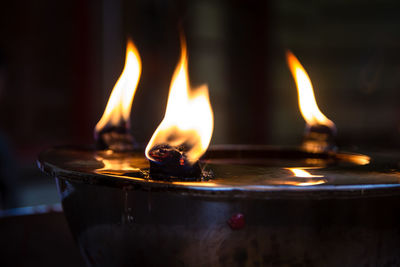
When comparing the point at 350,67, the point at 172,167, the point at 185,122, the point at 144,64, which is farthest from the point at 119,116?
the point at 350,67

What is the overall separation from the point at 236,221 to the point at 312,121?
26.4 inches

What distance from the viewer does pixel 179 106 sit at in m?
0.85

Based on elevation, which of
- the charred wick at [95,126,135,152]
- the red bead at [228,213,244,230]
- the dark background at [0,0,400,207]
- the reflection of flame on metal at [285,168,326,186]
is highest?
the dark background at [0,0,400,207]

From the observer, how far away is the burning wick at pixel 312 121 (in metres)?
1.15

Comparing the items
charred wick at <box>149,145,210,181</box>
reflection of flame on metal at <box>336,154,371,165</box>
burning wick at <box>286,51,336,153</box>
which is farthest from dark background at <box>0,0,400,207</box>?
charred wick at <box>149,145,210,181</box>

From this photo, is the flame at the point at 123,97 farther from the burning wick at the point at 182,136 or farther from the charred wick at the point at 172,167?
the charred wick at the point at 172,167

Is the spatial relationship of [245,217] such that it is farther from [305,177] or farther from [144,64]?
[144,64]

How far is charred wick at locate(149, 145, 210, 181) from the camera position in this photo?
0.59m

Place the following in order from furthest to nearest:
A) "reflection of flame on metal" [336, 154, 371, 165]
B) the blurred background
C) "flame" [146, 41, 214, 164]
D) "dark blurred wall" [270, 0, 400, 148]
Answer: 1. "dark blurred wall" [270, 0, 400, 148]
2. the blurred background
3. "reflection of flame on metal" [336, 154, 371, 165]
4. "flame" [146, 41, 214, 164]

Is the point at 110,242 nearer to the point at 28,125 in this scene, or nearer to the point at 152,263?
the point at 152,263

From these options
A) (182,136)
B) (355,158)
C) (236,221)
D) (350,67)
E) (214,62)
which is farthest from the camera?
(350,67)

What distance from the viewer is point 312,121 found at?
118cm

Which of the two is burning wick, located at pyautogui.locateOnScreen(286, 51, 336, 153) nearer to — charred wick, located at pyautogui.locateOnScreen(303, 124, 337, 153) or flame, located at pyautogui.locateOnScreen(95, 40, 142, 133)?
charred wick, located at pyautogui.locateOnScreen(303, 124, 337, 153)

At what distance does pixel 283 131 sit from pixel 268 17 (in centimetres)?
256
